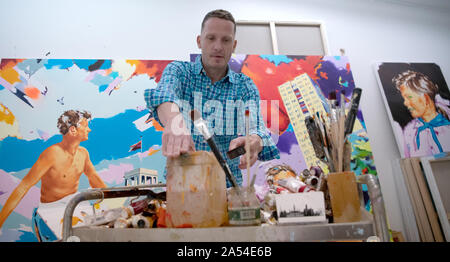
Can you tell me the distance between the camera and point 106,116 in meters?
1.77

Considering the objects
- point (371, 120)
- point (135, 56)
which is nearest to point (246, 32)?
point (135, 56)

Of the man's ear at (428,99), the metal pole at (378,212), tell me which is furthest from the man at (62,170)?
the man's ear at (428,99)

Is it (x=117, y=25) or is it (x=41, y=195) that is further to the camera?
(x=117, y=25)

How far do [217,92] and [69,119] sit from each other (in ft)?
4.15

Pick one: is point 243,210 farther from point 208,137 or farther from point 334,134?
point 334,134

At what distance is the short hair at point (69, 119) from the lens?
1724 millimetres

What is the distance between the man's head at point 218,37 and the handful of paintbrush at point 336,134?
0.48 m

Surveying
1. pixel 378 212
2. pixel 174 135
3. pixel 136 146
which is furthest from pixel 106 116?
pixel 378 212

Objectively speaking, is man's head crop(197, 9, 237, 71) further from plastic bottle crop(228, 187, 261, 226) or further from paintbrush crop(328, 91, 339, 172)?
plastic bottle crop(228, 187, 261, 226)

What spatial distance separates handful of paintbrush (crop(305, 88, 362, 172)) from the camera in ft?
1.87

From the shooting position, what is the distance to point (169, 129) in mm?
584

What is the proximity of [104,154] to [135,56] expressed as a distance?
827 mm
